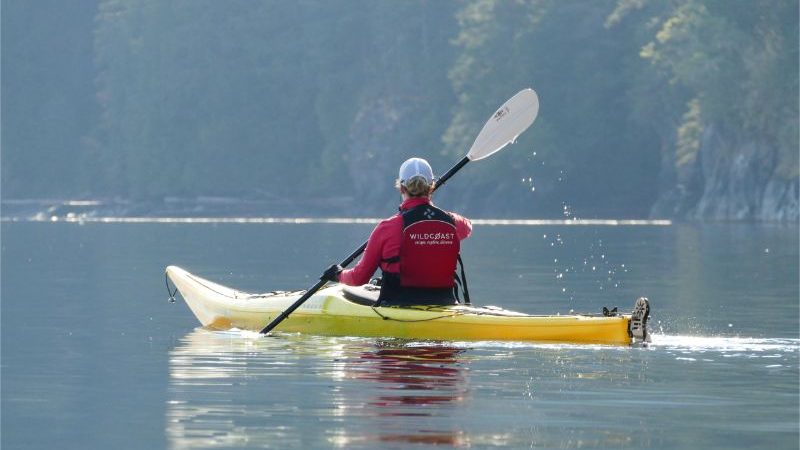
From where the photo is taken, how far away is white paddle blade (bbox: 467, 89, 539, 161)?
806 inches

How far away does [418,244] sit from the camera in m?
16.6

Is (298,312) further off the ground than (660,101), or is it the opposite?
(660,101)

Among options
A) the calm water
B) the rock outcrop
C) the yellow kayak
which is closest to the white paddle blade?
the calm water

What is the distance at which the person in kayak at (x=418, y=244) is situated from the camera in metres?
16.6

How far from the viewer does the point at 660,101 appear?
7569cm

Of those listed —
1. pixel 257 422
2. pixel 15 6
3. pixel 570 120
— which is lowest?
pixel 257 422

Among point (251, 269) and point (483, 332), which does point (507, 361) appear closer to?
point (483, 332)

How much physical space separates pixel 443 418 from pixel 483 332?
4.31 m

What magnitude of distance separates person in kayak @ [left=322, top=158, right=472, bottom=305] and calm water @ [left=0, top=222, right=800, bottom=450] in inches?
19.6

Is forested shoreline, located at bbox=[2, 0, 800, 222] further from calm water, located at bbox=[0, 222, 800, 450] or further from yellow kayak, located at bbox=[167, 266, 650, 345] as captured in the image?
yellow kayak, located at bbox=[167, 266, 650, 345]

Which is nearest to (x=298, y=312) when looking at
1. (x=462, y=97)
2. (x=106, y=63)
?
(x=462, y=97)

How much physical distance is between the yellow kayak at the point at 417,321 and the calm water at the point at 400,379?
0.16 meters

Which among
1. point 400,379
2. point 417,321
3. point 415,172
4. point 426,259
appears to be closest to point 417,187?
point 415,172

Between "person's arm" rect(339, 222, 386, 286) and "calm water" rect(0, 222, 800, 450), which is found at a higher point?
"person's arm" rect(339, 222, 386, 286)
